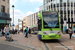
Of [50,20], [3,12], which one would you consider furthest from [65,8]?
[50,20]

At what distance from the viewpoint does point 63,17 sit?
153 feet

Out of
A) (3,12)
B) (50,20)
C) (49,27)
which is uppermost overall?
(3,12)

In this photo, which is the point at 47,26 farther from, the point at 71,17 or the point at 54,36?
the point at 71,17

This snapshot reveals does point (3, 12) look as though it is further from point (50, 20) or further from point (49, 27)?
point (49, 27)

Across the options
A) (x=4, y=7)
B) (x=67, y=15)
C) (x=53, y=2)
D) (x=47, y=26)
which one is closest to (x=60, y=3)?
(x=53, y=2)

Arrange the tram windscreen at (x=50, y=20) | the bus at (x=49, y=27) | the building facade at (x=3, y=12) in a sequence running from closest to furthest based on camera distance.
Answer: the bus at (x=49, y=27)
the tram windscreen at (x=50, y=20)
the building facade at (x=3, y=12)

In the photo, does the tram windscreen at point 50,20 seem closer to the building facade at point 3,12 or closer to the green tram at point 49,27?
the green tram at point 49,27

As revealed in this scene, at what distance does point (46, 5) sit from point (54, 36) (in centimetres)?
4184

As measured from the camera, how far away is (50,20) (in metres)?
11.7

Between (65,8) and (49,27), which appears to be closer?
(49,27)

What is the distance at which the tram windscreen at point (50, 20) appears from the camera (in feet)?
38.2

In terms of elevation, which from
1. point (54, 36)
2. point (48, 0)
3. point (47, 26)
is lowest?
point (54, 36)

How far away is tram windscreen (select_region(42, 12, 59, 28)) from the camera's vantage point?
38.2ft

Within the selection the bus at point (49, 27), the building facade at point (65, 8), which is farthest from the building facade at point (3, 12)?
the building facade at point (65, 8)
